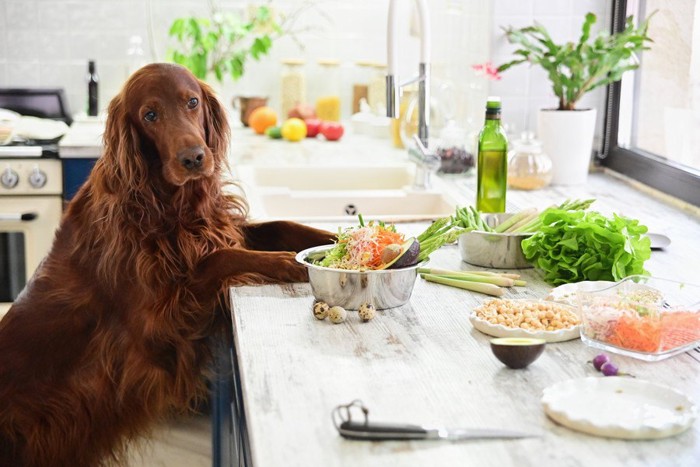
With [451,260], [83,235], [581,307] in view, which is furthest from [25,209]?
[581,307]

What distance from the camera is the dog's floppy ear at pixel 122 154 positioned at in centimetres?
177

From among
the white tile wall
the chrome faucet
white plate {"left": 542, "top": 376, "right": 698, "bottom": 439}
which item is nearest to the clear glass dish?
white plate {"left": 542, "top": 376, "right": 698, "bottom": 439}

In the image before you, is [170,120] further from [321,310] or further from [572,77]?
[572,77]

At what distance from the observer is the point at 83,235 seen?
6.18 ft

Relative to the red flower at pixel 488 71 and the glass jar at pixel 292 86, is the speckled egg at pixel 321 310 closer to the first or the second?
the red flower at pixel 488 71

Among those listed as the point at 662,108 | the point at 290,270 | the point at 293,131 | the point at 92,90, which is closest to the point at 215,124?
the point at 290,270

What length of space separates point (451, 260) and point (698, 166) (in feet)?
3.07

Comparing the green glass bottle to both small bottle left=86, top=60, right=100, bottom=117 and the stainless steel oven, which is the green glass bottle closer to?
Answer: the stainless steel oven

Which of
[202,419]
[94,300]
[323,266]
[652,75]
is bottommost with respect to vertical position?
[202,419]

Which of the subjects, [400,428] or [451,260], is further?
[451,260]

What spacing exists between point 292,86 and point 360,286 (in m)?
2.55

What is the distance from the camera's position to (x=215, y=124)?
1919 mm

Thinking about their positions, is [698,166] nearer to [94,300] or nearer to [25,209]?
[94,300]

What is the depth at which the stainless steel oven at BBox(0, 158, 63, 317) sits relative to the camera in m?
3.24
